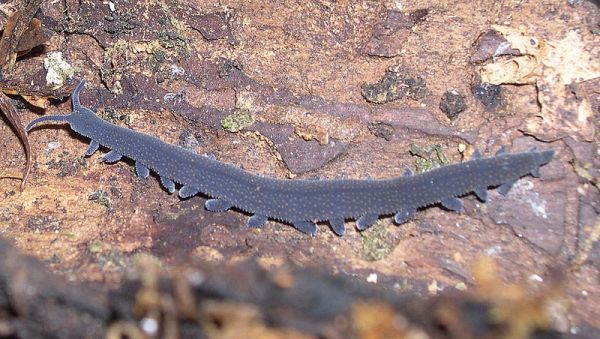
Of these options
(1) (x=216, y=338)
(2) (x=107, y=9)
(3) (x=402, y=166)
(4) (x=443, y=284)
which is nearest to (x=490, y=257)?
(4) (x=443, y=284)

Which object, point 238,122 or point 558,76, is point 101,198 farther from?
point 558,76

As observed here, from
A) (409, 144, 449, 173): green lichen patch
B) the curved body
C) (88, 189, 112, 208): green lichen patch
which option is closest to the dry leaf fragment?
the curved body

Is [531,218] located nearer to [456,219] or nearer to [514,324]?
[456,219]

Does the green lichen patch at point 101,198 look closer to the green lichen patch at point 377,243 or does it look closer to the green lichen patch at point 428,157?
the green lichen patch at point 377,243

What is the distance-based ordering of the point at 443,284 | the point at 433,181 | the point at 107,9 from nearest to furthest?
1. the point at 443,284
2. the point at 433,181
3. the point at 107,9

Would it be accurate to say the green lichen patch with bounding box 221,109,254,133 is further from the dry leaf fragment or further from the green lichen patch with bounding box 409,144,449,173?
the dry leaf fragment

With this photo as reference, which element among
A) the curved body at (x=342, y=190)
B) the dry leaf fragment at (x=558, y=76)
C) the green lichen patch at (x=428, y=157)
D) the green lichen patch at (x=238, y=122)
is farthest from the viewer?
the green lichen patch at (x=238, y=122)

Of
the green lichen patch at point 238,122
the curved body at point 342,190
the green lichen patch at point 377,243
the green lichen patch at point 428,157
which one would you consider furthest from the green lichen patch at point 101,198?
the green lichen patch at point 428,157
